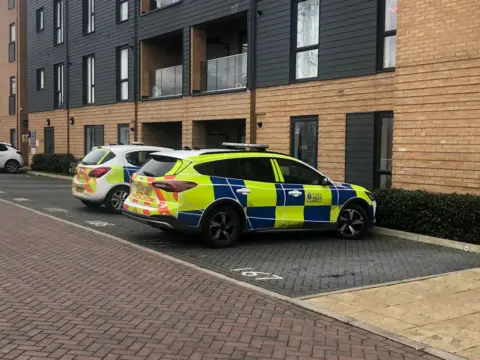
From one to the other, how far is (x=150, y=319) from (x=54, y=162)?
23394mm

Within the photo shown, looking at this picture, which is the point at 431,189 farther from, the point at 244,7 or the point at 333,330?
the point at 244,7

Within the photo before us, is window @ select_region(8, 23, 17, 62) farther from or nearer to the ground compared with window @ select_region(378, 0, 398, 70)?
farther from the ground

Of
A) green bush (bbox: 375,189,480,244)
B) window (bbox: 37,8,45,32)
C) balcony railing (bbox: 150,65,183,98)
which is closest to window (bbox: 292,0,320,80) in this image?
green bush (bbox: 375,189,480,244)

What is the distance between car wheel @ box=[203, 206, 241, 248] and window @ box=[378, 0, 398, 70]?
217 inches

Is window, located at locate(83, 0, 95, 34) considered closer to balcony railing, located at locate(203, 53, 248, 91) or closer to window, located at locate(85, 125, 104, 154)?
window, located at locate(85, 125, 104, 154)

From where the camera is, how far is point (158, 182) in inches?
339

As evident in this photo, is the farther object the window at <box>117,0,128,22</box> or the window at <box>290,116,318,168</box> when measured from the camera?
the window at <box>117,0,128,22</box>

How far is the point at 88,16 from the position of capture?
→ 1008 inches

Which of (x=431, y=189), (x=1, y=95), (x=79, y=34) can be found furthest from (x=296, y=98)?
(x=1, y=95)

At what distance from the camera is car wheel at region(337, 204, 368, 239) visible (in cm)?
988

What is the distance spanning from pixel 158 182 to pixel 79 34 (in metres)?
19.7

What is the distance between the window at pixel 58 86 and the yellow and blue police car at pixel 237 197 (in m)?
20.8

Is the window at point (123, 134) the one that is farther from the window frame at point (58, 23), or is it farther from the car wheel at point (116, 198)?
the car wheel at point (116, 198)

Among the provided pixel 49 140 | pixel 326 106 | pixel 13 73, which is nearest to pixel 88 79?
pixel 49 140
